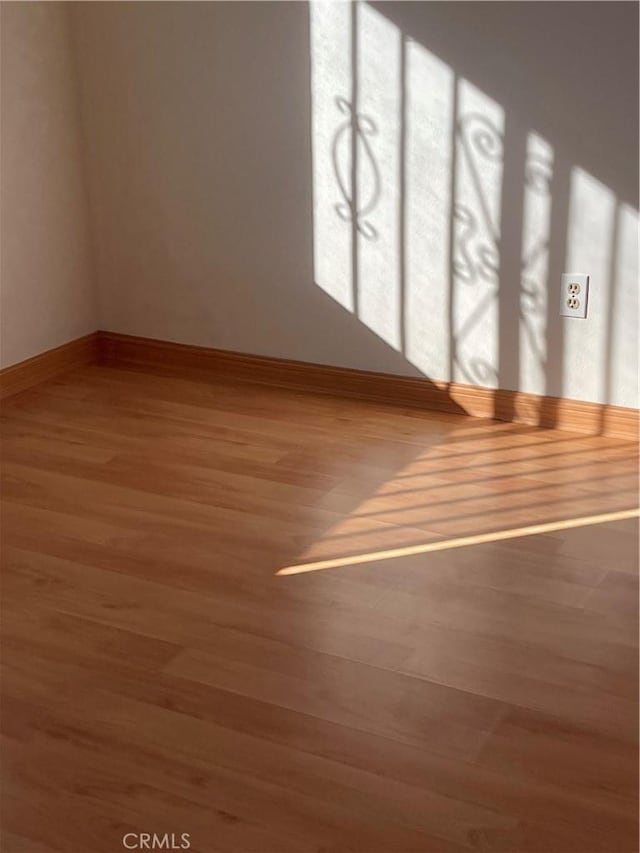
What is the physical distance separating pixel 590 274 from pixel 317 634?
48.4 inches

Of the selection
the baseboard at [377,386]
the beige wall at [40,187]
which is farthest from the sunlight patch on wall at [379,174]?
the beige wall at [40,187]

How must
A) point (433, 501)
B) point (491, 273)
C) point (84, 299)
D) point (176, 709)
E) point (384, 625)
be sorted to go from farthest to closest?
point (84, 299)
point (491, 273)
point (433, 501)
point (384, 625)
point (176, 709)

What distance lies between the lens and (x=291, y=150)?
117 inches

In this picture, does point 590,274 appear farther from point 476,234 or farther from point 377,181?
point 377,181

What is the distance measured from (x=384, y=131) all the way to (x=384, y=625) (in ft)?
4.53

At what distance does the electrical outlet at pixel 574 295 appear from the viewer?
2732mm

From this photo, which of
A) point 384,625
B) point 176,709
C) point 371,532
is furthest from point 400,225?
point 176,709

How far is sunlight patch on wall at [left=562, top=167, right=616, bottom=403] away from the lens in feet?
8.70

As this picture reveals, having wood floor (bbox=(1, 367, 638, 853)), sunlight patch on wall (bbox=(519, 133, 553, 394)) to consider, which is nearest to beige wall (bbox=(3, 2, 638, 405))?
sunlight patch on wall (bbox=(519, 133, 553, 394))

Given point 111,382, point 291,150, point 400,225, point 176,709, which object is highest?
point 291,150

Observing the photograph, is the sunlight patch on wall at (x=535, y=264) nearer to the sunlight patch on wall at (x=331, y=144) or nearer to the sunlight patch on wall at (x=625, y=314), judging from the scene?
the sunlight patch on wall at (x=625, y=314)

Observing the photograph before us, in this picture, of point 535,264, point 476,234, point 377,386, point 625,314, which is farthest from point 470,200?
point 377,386

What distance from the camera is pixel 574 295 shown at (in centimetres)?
275

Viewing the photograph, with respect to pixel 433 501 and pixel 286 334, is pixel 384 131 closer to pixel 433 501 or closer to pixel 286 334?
pixel 286 334
